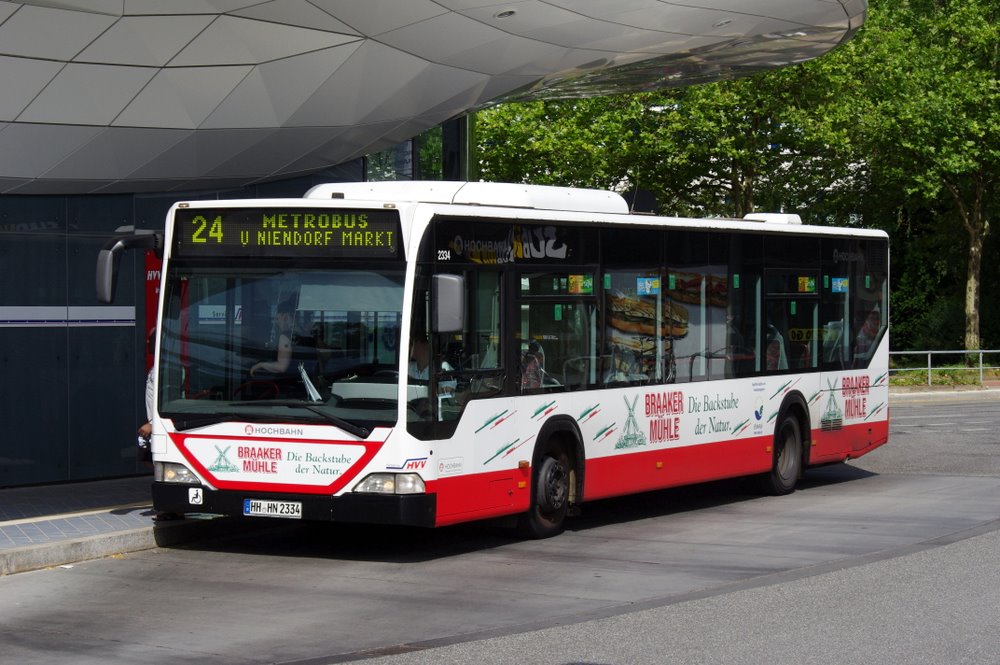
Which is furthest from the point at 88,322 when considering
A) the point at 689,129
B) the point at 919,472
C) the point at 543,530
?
the point at 689,129

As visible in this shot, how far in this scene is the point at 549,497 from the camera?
12789 mm

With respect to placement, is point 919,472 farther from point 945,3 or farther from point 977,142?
point 945,3

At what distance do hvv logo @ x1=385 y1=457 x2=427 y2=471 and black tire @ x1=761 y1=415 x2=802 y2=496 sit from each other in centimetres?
614

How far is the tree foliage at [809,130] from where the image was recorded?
41062mm

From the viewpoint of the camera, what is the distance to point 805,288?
56.0 ft

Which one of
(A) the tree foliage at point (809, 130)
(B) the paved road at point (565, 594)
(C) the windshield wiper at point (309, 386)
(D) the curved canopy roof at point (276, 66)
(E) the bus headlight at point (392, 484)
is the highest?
(A) the tree foliage at point (809, 130)

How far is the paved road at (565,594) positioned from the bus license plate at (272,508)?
0.38 metres

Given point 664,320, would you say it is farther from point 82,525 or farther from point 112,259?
point 82,525

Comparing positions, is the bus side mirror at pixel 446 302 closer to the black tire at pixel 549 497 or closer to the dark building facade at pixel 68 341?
the black tire at pixel 549 497

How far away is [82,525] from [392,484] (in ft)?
9.36

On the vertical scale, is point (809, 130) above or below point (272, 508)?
above

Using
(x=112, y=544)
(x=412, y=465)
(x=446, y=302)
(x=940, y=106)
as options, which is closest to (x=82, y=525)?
(x=112, y=544)

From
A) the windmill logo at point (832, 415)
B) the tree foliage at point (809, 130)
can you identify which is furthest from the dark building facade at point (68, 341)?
the tree foliage at point (809, 130)

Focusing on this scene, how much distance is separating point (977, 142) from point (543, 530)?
3315 centimetres
